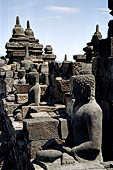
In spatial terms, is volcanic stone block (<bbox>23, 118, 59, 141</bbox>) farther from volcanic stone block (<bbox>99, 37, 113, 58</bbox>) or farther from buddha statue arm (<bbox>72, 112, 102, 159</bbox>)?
volcanic stone block (<bbox>99, 37, 113, 58</bbox>)

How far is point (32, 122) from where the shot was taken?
201 inches

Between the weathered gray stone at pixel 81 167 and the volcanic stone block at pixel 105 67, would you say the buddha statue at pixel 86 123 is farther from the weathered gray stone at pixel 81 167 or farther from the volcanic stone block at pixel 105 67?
the volcanic stone block at pixel 105 67

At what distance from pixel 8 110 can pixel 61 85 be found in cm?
220

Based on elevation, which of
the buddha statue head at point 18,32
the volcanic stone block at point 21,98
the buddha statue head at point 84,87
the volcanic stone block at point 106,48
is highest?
the buddha statue head at point 18,32

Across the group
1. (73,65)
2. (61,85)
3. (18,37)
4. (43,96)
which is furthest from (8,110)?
(18,37)

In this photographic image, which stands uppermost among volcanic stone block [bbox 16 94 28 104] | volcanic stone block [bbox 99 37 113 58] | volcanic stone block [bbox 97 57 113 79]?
volcanic stone block [bbox 99 37 113 58]

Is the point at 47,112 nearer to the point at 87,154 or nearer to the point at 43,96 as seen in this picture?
the point at 43,96

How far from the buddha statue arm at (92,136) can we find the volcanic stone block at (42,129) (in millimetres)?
916

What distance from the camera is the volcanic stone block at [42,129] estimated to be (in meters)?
5.05

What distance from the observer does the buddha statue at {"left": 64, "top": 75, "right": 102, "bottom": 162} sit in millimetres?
4270

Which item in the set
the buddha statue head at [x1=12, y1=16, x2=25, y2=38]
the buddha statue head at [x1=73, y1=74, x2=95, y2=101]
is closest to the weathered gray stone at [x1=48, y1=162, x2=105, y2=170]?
the buddha statue head at [x1=73, y1=74, x2=95, y2=101]

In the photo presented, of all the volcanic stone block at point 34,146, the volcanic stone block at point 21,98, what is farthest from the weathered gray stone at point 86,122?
the volcanic stone block at point 21,98

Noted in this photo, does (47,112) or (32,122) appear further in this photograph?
(47,112)

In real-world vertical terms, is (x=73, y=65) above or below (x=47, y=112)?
above
